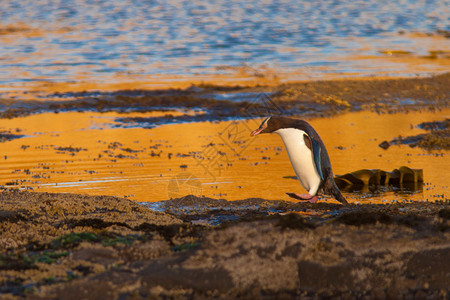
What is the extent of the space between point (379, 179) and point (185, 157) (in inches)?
119

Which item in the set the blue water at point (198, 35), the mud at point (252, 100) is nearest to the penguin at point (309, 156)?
the mud at point (252, 100)

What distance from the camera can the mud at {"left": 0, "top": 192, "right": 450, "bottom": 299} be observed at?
14.6 ft

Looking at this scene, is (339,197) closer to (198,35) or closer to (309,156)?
(309,156)

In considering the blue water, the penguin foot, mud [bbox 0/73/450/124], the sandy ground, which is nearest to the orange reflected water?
the penguin foot

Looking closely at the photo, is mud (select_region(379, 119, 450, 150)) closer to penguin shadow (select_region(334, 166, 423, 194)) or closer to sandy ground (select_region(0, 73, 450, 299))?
penguin shadow (select_region(334, 166, 423, 194))

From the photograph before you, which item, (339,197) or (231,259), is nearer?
(231,259)

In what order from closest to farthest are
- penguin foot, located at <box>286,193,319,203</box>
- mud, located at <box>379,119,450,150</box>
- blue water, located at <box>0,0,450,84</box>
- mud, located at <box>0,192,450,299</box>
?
mud, located at <box>0,192,450,299</box>
penguin foot, located at <box>286,193,319,203</box>
mud, located at <box>379,119,450,150</box>
blue water, located at <box>0,0,450,84</box>

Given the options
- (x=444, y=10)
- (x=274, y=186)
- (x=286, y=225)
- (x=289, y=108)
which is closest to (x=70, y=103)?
(x=289, y=108)

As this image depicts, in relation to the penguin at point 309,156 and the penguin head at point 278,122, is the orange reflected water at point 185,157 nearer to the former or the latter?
the penguin at point 309,156

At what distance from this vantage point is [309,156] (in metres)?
7.78

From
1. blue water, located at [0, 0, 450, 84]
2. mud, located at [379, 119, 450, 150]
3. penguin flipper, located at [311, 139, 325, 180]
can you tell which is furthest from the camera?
blue water, located at [0, 0, 450, 84]

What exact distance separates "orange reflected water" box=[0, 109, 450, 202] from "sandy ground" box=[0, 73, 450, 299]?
159cm

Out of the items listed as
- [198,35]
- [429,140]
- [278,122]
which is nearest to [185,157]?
[278,122]

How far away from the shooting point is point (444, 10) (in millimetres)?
38219
